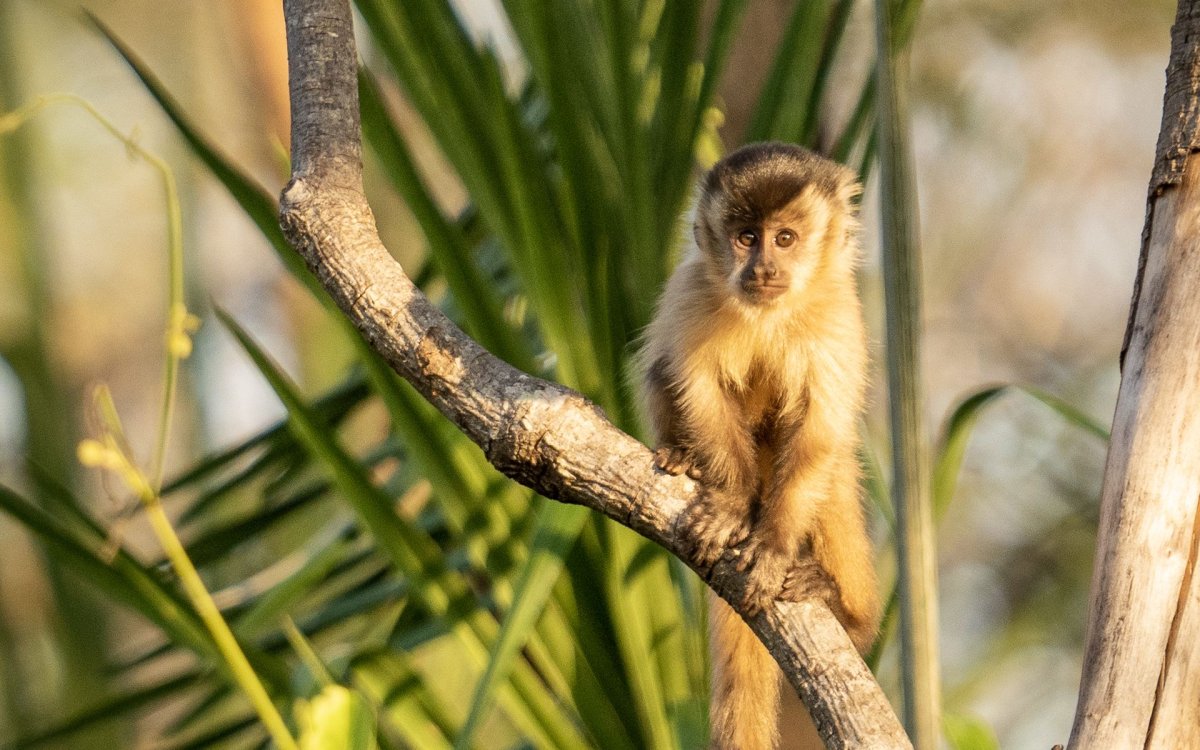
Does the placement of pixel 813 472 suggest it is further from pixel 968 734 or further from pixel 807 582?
pixel 968 734

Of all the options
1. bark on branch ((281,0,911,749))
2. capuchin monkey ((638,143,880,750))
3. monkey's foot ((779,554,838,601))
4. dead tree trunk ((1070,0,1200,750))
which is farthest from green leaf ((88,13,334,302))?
dead tree trunk ((1070,0,1200,750))

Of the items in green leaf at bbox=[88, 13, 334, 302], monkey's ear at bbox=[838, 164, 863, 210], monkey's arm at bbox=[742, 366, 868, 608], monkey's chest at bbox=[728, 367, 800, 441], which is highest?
green leaf at bbox=[88, 13, 334, 302]

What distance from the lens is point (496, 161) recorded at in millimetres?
2006

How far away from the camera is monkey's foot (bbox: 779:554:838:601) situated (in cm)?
150

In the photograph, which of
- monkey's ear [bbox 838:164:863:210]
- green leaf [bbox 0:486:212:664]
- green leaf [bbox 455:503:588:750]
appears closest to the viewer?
green leaf [bbox 455:503:588:750]

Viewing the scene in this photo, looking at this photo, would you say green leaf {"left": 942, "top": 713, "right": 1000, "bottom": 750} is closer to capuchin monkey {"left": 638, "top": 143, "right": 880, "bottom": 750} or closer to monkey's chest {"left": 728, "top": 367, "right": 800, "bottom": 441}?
capuchin monkey {"left": 638, "top": 143, "right": 880, "bottom": 750}

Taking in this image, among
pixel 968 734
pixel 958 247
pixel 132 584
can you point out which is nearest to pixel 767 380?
pixel 968 734

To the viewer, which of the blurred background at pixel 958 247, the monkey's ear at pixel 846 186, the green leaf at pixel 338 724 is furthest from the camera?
the blurred background at pixel 958 247

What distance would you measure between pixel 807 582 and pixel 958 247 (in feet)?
15.7

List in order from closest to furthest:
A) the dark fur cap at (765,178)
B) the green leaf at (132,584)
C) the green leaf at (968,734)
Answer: the green leaf at (968,734) → the green leaf at (132,584) → the dark fur cap at (765,178)

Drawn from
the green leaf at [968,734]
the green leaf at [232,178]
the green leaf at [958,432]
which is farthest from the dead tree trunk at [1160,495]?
the green leaf at [232,178]

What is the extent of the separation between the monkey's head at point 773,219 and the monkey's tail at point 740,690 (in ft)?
1.80

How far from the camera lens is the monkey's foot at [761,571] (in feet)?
4.76

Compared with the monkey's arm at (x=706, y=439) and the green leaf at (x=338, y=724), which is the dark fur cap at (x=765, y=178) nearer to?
the monkey's arm at (x=706, y=439)
